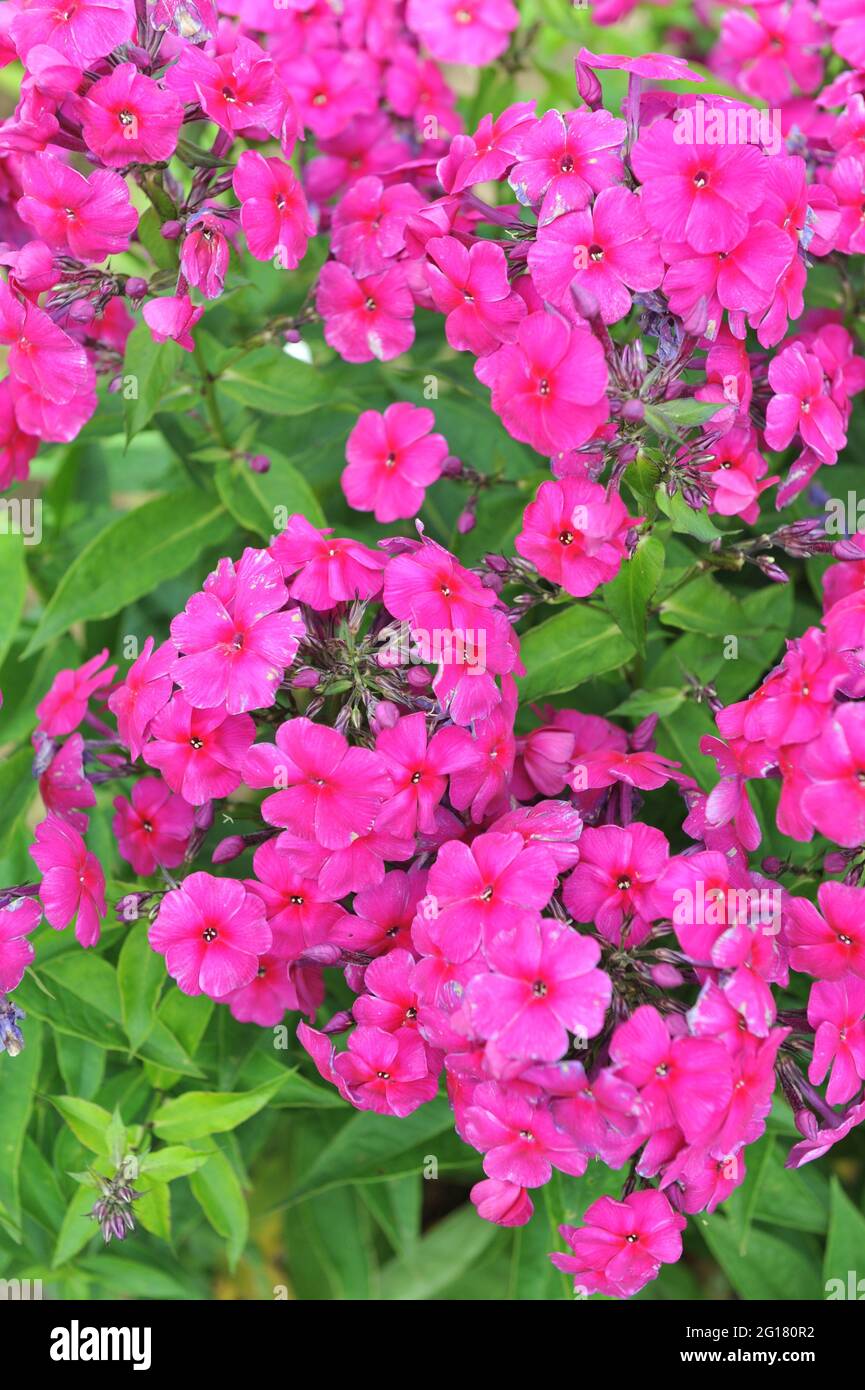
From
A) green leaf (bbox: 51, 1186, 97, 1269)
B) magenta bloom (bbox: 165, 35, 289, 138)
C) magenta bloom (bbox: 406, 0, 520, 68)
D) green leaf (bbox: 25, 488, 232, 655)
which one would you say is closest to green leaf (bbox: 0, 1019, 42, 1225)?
green leaf (bbox: 51, 1186, 97, 1269)

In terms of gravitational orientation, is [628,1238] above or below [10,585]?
below

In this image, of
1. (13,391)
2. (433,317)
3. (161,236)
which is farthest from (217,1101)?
(433,317)

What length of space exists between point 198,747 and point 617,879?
0.48 m

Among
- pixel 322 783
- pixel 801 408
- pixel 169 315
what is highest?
pixel 169 315

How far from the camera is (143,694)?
143cm

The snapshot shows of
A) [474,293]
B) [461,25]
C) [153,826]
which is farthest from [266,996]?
[461,25]

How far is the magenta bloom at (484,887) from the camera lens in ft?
4.16

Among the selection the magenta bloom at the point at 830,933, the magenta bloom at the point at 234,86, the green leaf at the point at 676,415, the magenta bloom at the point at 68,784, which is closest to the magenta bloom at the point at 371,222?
the magenta bloom at the point at 234,86

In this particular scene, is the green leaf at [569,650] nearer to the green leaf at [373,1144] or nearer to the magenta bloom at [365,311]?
the magenta bloom at [365,311]

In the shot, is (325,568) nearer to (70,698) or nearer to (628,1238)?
(70,698)

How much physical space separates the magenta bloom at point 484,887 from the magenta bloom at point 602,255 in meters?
0.60

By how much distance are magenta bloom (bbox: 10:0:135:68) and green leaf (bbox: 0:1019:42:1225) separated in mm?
1238

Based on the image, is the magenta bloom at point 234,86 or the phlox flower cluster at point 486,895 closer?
the phlox flower cluster at point 486,895
